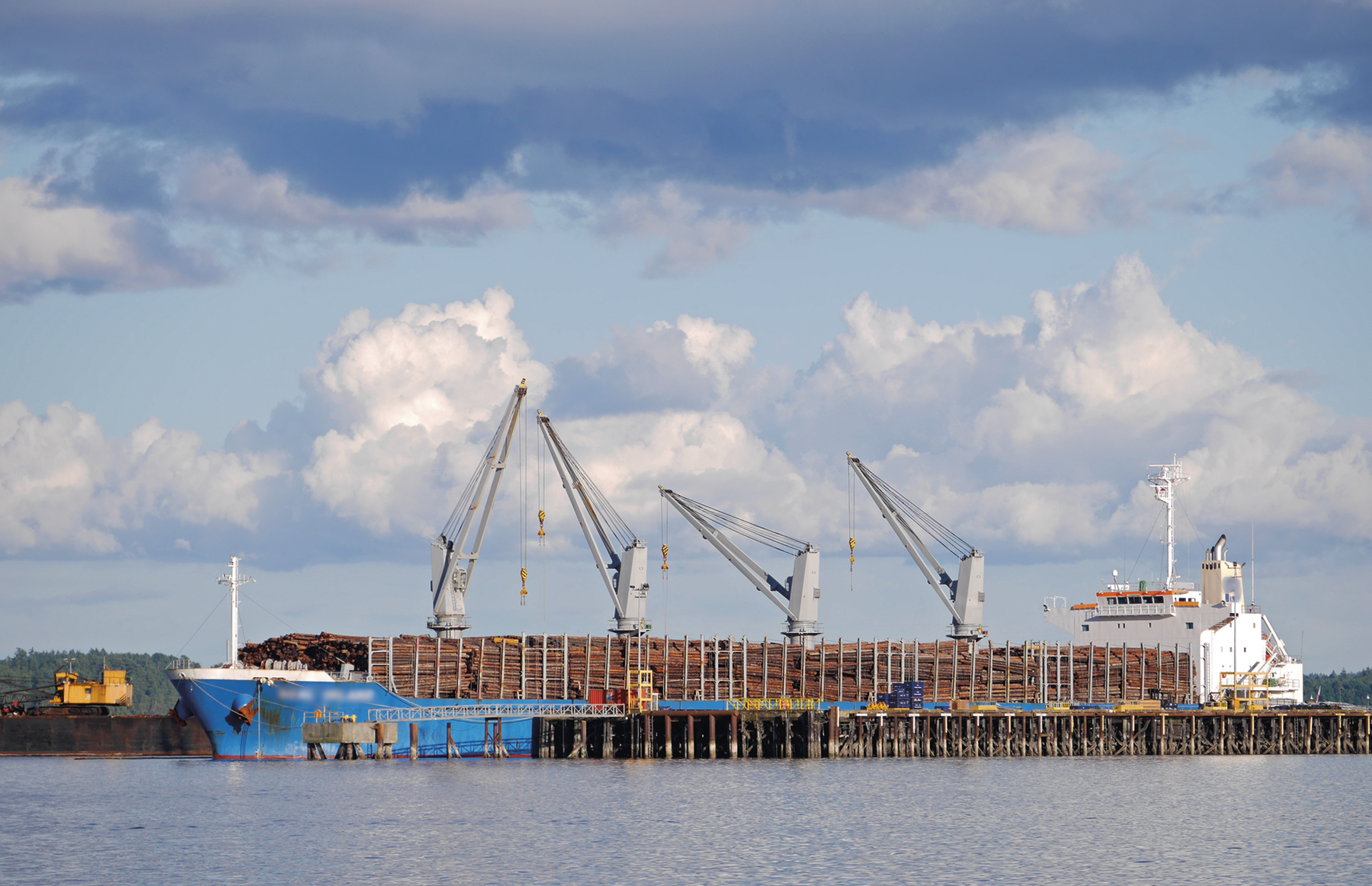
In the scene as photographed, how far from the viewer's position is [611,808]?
59.5 meters

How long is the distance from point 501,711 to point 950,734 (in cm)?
3084

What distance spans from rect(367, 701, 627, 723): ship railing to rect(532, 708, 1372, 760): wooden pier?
1255 millimetres

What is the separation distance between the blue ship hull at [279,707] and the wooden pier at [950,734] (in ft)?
20.1

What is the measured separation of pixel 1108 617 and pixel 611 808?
188 ft

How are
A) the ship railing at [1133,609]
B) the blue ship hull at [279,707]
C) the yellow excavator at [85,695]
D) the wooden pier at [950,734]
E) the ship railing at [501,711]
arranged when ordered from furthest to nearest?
the ship railing at [1133,609]
the yellow excavator at [85,695]
the wooden pier at [950,734]
the ship railing at [501,711]
the blue ship hull at [279,707]

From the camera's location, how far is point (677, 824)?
55.1 metres

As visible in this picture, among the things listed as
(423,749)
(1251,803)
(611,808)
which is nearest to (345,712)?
(423,749)

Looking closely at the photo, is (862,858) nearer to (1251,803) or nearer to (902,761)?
(1251,803)

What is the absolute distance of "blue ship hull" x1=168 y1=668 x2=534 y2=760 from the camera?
74.1 m

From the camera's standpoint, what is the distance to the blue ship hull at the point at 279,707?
243ft

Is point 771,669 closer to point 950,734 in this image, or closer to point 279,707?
point 950,734

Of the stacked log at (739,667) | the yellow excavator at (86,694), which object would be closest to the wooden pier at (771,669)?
the stacked log at (739,667)

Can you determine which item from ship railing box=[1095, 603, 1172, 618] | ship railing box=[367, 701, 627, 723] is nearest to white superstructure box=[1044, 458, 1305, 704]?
ship railing box=[1095, 603, 1172, 618]

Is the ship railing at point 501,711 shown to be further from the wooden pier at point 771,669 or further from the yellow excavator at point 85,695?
the yellow excavator at point 85,695
